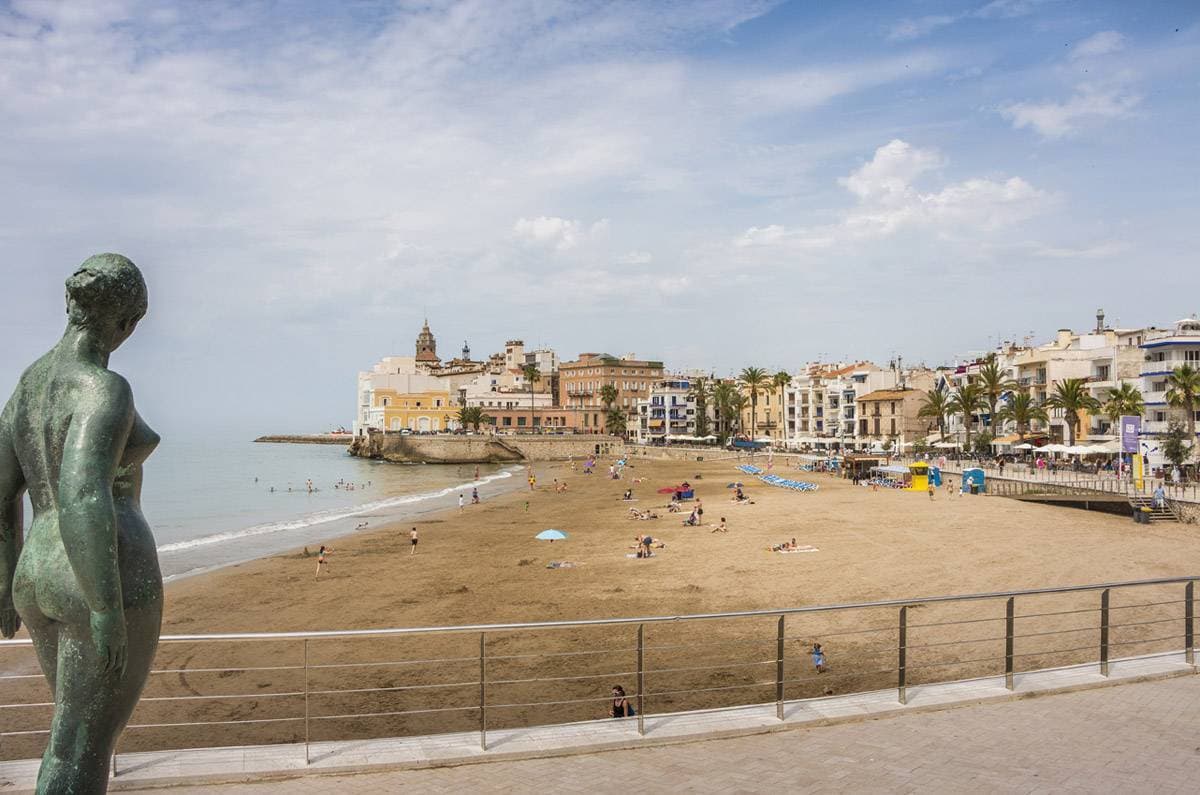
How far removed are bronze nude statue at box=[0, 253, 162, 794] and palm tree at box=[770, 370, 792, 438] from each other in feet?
328

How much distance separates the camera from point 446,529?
38312mm

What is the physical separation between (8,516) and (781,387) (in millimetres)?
102628

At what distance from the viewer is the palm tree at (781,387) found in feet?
332

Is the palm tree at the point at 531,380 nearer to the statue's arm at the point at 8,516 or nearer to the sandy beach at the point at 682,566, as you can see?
the sandy beach at the point at 682,566

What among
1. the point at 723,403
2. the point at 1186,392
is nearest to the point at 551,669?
the point at 1186,392

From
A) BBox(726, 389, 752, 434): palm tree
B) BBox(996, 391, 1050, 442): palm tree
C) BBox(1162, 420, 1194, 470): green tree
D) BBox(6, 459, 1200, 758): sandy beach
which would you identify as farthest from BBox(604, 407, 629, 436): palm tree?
BBox(1162, 420, 1194, 470): green tree

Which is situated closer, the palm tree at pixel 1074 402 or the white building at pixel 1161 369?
the white building at pixel 1161 369

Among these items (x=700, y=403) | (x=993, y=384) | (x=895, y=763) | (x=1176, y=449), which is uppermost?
(x=993, y=384)

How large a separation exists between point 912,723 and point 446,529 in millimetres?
33603

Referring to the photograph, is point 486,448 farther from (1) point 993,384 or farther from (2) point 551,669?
(2) point 551,669

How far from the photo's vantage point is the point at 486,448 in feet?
347

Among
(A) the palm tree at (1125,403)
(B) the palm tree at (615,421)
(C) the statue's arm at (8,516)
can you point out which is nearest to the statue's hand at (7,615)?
(C) the statue's arm at (8,516)

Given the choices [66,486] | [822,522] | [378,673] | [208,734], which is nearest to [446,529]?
[822,522]

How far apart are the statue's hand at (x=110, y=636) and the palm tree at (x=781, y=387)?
100m
